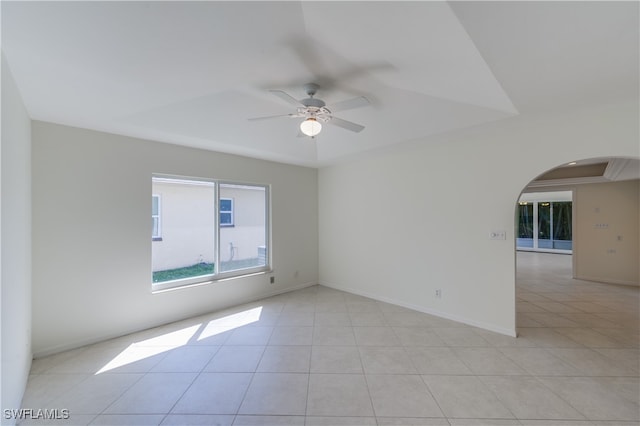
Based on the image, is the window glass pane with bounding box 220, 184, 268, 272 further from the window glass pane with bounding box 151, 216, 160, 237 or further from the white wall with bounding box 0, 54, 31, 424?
the white wall with bounding box 0, 54, 31, 424

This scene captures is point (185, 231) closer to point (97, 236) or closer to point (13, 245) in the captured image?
point (97, 236)

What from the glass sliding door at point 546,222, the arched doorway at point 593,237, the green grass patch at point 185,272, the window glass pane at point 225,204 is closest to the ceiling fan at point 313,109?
the window glass pane at point 225,204

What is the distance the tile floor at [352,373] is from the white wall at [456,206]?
0.49 metres

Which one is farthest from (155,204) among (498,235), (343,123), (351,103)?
(498,235)

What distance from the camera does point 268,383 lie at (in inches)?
88.1

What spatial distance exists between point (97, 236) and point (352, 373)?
10.7 ft

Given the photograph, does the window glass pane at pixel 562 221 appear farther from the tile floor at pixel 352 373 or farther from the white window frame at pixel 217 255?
the white window frame at pixel 217 255

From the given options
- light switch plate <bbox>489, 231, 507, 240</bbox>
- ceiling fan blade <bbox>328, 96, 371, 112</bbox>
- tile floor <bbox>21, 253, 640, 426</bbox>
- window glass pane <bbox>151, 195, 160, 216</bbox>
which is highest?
ceiling fan blade <bbox>328, 96, 371, 112</bbox>

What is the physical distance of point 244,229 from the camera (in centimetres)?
457

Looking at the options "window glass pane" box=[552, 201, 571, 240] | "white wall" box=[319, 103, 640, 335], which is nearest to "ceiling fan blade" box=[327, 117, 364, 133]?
"white wall" box=[319, 103, 640, 335]

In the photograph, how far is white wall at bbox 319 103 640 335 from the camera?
278cm

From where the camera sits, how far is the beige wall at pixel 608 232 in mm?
5324

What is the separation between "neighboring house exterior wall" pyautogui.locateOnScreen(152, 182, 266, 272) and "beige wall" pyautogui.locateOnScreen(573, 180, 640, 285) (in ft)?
23.9

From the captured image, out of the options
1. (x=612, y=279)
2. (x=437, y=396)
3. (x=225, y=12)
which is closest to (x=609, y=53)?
(x=225, y=12)
